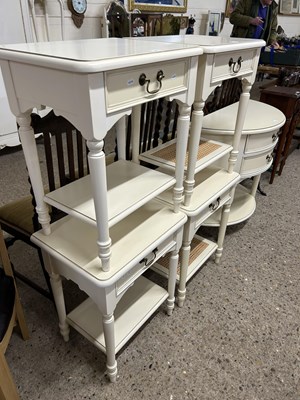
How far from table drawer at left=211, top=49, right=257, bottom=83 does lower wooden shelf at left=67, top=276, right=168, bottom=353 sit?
951 mm

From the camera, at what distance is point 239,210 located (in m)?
2.02

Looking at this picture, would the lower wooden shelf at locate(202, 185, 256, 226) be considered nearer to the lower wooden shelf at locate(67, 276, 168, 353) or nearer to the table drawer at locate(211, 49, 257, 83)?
the lower wooden shelf at locate(67, 276, 168, 353)

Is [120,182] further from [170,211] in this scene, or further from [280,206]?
[280,206]

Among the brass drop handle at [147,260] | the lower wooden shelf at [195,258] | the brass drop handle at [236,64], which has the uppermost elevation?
the brass drop handle at [236,64]

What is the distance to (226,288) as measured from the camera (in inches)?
64.9

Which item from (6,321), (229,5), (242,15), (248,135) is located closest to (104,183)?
(6,321)

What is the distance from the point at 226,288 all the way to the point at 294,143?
236 centimetres

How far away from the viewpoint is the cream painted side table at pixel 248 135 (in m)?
1.63

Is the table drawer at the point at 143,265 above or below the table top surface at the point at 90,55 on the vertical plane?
below

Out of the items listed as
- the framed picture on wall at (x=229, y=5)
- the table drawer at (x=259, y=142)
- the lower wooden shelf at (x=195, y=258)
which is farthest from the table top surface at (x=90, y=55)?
the framed picture on wall at (x=229, y=5)

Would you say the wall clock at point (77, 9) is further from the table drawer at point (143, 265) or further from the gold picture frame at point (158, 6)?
the table drawer at point (143, 265)

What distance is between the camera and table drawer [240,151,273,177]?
Result: 1.75 m

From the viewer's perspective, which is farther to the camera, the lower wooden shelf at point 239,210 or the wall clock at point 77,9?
the wall clock at point 77,9

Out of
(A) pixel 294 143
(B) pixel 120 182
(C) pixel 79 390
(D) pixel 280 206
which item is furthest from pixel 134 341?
(A) pixel 294 143
